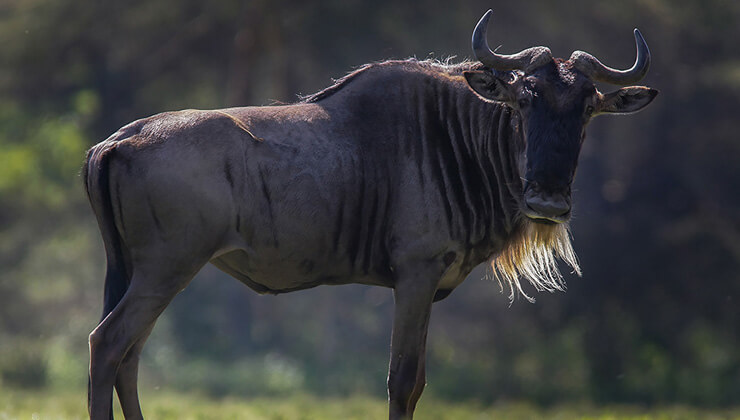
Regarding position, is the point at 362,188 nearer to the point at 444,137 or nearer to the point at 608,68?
the point at 444,137

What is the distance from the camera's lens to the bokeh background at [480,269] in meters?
14.3

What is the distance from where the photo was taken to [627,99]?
5.96m

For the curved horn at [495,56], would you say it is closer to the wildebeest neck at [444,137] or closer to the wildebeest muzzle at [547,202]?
the wildebeest neck at [444,137]

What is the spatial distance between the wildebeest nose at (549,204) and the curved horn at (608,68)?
0.88 metres

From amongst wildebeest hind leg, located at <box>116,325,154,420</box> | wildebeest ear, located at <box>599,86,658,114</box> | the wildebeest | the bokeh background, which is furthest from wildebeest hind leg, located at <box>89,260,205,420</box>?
the bokeh background

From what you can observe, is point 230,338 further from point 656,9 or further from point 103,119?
point 656,9

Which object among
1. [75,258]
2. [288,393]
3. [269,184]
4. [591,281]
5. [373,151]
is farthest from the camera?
[75,258]

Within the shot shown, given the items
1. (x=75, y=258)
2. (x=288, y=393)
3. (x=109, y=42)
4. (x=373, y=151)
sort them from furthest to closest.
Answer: (x=75, y=258) → (x=109, y=42) → (x=288, y=393) → (x=373, y=151)

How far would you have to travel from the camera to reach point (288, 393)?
45.6 ft

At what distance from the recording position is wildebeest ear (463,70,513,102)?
573 centimetres

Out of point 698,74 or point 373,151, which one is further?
point 698,74

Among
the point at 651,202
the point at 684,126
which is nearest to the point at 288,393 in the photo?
the point at 651,202

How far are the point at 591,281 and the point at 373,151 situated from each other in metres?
9.94

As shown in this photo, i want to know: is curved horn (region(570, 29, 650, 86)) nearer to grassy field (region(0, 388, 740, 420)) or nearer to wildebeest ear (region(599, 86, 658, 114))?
wildebeest ear (region(599, 86, 658, 114))
